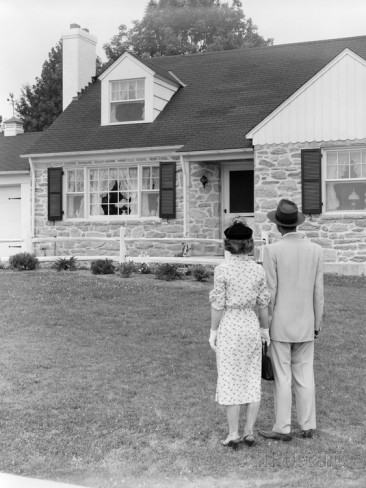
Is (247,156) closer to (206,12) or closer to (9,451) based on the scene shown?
(9,451)

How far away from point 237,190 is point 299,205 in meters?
2.54

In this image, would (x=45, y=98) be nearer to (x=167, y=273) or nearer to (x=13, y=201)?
(x=13, y=201)

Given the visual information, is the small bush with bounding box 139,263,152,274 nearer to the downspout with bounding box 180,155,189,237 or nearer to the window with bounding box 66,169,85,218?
the downspout with bounding box 180,155,189,237

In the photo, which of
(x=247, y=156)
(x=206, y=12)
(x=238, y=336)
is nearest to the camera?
(x=238, y=336)

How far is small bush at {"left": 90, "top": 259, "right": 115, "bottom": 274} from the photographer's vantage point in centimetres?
1440

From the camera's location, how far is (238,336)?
557 centimetres

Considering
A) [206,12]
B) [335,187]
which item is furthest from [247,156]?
[206,12]

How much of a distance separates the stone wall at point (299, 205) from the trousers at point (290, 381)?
9.52 meters

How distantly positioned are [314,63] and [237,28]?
14651 millimetres

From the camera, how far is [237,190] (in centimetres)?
1752

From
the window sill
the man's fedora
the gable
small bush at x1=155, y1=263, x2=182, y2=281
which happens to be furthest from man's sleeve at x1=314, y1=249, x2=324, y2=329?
the window sill

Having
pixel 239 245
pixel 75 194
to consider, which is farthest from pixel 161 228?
pixel 239 245

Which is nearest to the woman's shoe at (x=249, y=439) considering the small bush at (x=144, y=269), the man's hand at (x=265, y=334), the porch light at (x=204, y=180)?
the man's hand at (x=265, y=334)

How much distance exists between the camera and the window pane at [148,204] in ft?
58.9
